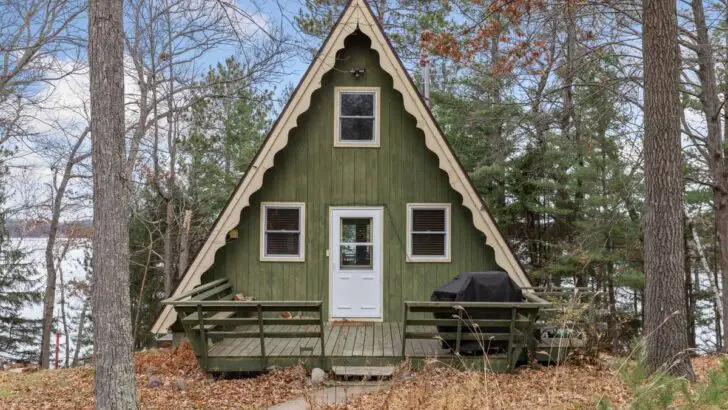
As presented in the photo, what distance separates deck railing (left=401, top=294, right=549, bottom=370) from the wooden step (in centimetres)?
36

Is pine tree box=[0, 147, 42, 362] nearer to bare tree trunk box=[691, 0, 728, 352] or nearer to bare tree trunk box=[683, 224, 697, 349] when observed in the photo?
bare tree trunk box=[691, 0, 728, 352]

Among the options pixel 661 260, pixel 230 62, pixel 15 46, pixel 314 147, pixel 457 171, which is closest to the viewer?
pixel 661 260

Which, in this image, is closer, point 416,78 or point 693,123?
point 693,123

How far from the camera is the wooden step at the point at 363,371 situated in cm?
737

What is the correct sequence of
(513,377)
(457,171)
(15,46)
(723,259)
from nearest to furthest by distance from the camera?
1. (513,377)
2. (457,171)
3. (723,259)
4. (15,46)

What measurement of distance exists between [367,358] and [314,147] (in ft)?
14.2

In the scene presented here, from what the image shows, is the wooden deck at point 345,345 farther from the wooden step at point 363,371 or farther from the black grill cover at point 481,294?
the black grill cover at point 481,294

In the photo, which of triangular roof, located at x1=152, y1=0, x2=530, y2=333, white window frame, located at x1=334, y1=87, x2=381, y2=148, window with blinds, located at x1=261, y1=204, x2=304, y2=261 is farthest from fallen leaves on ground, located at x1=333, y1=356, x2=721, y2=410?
white window frame, located at x1=334, y1=87, x2=381, y2=148

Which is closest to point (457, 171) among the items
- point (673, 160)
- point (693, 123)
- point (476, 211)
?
point (476, 211)

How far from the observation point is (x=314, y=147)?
10.2 metres

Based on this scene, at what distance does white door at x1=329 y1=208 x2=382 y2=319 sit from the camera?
10031 millimetres

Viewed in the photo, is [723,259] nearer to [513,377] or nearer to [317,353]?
[513,377]

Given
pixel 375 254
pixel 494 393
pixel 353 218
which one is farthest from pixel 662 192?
pixel 353 218

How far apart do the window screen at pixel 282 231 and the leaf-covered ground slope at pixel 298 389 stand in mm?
2436
